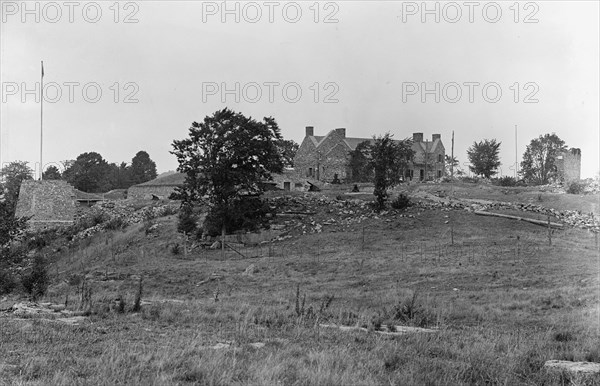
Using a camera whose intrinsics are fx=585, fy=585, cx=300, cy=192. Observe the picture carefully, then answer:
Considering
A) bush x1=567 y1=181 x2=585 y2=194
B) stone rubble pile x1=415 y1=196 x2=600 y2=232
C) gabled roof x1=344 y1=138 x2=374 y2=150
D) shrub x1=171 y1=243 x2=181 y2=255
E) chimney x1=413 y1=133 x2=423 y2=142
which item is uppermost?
chimney x1=413 y1=133 x2=423 y2=142

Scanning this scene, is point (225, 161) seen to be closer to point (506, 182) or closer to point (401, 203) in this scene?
point (401, 203)

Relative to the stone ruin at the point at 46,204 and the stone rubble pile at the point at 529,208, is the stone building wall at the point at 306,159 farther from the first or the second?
the stone ruin at the point at 46,204

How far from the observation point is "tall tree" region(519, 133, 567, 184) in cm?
8384

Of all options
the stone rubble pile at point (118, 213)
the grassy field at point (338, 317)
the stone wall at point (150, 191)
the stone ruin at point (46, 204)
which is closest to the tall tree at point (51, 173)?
the stone wall at point (150, 191)

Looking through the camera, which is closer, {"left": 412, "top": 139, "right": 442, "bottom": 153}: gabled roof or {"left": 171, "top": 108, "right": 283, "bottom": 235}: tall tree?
{"left": 171, "top": 108, "right": 283, "bottom": 235}: tall tree

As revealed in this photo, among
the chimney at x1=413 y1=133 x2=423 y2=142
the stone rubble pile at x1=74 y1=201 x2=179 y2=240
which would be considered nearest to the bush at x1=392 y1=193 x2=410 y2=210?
the stone rubble pile at x1=74 y1=201 x2=179 y2=240

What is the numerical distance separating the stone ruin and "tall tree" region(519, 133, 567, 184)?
62399 mm

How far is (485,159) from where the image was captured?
79.1m

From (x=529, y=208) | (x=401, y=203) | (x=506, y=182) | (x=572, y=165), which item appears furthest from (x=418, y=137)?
(x=401, y=203)

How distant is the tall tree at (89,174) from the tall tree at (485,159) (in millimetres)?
55321

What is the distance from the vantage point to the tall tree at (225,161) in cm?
3697

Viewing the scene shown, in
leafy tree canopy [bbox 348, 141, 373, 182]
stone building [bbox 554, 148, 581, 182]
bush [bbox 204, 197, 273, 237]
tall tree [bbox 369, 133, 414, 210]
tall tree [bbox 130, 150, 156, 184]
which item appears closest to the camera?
bush [bbox 204, 197, 273, 237]

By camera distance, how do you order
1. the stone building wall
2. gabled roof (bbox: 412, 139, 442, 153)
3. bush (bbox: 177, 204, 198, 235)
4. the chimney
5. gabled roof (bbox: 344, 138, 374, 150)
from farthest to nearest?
the chimney → gabled roof (bbox: 412, 139, 442, 153) → gabled roof (bbox: 344, 138, 374, 150) → the stone building wall → bush (bbox: 177, 204, 198, 235)

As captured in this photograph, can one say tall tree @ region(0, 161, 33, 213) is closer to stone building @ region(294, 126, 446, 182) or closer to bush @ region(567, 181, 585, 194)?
stone building @ region(294, 126, 446, 182)
